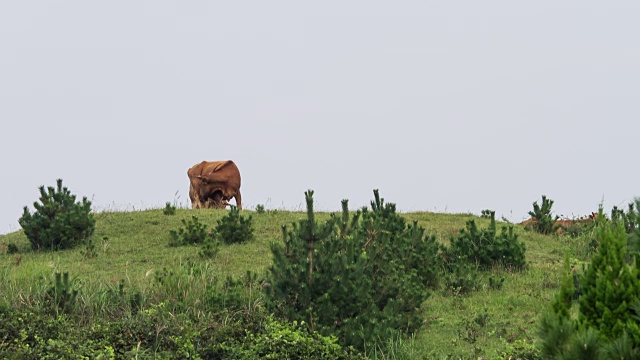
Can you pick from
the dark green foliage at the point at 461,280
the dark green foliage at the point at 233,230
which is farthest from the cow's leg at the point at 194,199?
the dark green foliage at the point at 461,280

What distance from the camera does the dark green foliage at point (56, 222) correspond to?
1689 centimetres

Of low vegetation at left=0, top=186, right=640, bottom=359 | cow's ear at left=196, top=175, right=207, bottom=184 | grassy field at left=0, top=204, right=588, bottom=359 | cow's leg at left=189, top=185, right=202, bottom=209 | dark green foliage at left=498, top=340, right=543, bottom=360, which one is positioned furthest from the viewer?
cow's leg at left=189, top=185, right=202, bottom=209

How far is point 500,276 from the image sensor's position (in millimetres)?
12961

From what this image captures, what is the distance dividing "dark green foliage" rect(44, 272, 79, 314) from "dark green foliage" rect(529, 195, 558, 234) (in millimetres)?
12421

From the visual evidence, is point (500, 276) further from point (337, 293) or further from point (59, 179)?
point (59, 179)

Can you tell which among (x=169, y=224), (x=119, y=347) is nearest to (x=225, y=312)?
(x=119, y=347)

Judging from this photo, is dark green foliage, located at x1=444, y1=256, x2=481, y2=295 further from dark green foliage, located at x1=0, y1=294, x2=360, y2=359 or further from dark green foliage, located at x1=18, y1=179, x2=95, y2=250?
dark green foliage, located at x1=18, y1=179, x2=95, y2=250

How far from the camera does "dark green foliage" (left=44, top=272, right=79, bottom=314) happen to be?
9.92m

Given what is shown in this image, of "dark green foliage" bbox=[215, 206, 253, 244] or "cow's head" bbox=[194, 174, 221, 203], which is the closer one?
"dark green foliage" bbox=[215, 206, 253, 244]

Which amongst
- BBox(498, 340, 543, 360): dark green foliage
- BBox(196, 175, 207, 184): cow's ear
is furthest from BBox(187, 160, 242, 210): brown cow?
BBox(498, 340, 543, 360): dark green foliage

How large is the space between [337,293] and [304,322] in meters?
0.54

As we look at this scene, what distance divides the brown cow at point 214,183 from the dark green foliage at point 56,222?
850 centimetres

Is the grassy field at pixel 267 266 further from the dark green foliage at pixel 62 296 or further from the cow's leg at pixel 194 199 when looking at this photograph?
the cow's leg at pixel 194 199

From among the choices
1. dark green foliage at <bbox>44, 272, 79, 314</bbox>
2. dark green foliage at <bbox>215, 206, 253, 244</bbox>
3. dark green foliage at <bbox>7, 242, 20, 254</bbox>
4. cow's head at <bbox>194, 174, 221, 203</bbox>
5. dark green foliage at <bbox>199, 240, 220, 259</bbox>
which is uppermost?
cow's head at <bbox>194, 174, 221, 203</bbox>
